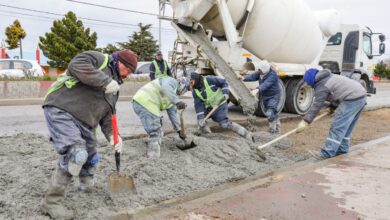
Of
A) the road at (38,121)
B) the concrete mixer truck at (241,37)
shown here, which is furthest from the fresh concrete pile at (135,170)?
the concrete mixer truck at (241,37)

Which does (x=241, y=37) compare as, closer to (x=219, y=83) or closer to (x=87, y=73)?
(x=219, y=83)

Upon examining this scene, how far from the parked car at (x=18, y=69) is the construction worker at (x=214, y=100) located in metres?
10.4

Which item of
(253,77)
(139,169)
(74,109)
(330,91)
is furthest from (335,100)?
(74,109)

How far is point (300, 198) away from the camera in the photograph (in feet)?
12.5

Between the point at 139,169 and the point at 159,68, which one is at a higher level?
the point at 159,68

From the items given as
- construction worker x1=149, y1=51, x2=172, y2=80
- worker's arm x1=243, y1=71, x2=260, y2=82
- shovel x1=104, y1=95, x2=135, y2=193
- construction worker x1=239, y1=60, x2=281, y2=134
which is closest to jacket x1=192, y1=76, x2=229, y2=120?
construction worker x1=239, y1=60, x2=281, y2=134

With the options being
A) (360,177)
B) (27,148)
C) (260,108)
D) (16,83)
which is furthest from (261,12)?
(16,83)

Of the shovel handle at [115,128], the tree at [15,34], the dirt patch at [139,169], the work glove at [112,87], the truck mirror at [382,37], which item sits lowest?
the dirt patch at [139,169]

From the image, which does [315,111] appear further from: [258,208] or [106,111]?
[106,111]

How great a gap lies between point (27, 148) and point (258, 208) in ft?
10.8

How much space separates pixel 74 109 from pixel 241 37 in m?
6.13

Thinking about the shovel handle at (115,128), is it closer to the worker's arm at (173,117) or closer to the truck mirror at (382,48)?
the worker's arm at (173,117)

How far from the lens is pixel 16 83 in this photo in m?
13.1

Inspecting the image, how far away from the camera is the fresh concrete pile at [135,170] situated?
11.3ft
